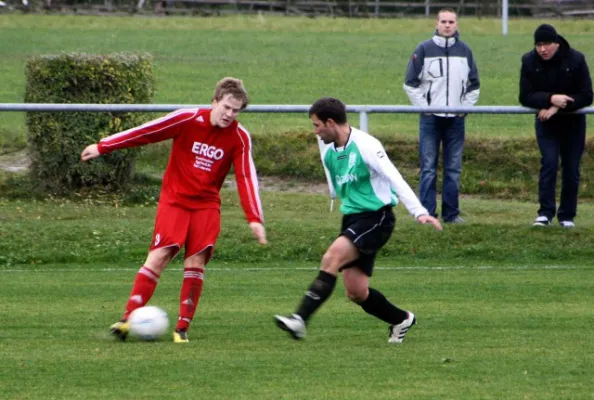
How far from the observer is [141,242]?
1273 centimetres

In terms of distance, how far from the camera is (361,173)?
836cm

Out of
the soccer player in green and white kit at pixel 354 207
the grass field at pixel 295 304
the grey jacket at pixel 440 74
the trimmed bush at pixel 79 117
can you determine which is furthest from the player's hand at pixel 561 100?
the trimmed bush at pixel 79 117

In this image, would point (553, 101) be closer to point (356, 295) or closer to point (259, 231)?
point (356, 295)

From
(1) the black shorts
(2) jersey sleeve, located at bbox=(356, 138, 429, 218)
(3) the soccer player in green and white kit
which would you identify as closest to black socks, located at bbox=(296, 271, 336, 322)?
(3) the soccer player in green and white kit

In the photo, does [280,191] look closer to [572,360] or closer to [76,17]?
[572,360]

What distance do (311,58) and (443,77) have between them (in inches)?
783

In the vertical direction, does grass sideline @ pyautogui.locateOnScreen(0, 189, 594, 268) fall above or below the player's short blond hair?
below

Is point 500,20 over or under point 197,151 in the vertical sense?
under

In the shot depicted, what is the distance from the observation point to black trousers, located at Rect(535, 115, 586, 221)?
12.8m

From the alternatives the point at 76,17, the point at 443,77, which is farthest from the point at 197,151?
the point at 76,17

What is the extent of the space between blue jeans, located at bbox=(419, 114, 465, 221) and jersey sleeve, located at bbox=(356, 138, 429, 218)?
15.6ft

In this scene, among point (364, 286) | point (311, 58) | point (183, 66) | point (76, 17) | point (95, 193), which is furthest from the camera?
point (76, 17)

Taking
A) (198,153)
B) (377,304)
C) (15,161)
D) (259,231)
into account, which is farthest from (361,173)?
(15,161)

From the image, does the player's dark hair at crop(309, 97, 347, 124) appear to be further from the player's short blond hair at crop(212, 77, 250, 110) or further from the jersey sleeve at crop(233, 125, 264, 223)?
the jersey sleeve at crop(233, 125, 264, 223)
